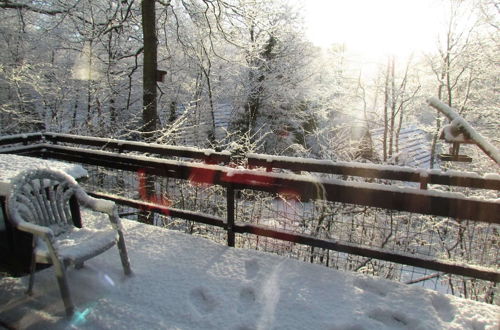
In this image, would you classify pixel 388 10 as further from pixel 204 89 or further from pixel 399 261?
pixel 399 261

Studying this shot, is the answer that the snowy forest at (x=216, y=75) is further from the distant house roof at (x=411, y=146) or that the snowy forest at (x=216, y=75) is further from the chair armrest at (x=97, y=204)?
the chair armrest at (x=97, y=204)

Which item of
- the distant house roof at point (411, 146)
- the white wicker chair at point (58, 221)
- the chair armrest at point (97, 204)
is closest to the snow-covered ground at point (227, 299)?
the white wicker chair at point (58, 221)

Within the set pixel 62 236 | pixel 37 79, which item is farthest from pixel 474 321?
pixel 37 79

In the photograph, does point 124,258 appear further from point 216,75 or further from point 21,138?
point 216,75

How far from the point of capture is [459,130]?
7.03ft

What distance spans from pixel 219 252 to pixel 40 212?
1.59 metres

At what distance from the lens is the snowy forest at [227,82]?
7.47 m

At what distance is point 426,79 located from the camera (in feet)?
56.5

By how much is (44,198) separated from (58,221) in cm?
23

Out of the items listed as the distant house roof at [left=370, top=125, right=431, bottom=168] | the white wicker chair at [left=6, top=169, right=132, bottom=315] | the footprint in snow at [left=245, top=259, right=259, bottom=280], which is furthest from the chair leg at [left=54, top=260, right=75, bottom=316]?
the distant house roof at [left=370, top=125, right=431, bottom=168]

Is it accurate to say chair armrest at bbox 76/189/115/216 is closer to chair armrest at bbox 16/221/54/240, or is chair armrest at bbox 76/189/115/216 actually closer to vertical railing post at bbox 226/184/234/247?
chair armrest at bbox 16/221/54/240

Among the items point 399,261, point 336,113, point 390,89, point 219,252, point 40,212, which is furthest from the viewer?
point 336,113

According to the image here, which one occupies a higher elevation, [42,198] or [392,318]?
[42,198]

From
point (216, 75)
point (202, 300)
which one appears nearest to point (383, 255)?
point (202, 300)
